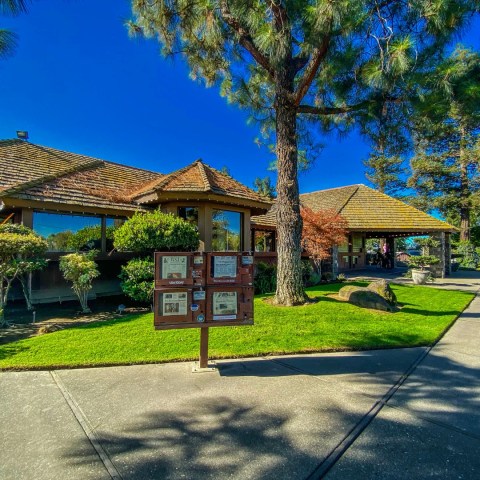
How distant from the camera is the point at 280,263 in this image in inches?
331

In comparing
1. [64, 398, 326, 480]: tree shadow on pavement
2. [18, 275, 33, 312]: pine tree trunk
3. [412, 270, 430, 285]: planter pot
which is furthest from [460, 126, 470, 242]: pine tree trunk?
[18, 275, 33, 312]: pine tree trunk

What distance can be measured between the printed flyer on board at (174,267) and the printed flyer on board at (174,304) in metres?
0.25

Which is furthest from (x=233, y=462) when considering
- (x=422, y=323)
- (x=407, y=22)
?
(x=407, y=22)

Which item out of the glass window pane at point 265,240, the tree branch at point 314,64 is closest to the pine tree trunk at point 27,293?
the tree branch at point 314,64

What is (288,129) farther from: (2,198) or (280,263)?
(2,198)

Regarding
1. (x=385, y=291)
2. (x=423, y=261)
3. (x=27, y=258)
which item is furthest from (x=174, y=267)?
(x=423, y=261)

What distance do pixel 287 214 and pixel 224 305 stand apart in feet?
16.2

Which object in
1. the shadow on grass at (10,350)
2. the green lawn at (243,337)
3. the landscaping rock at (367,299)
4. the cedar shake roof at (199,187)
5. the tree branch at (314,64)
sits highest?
the tree branch at (314,64)

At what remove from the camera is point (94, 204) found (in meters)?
10.1

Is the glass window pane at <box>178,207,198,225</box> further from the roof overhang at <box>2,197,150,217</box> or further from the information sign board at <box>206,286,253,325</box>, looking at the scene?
the information sign board at <box>206,286,253,325</box>

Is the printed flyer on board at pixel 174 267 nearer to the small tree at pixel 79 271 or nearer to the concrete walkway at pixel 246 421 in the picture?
the concrete walkway at pixel 246 421

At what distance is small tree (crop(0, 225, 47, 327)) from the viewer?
21.1 feet

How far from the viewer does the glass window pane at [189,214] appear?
10.7m

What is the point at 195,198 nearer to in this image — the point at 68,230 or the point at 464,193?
the point at 68,230
